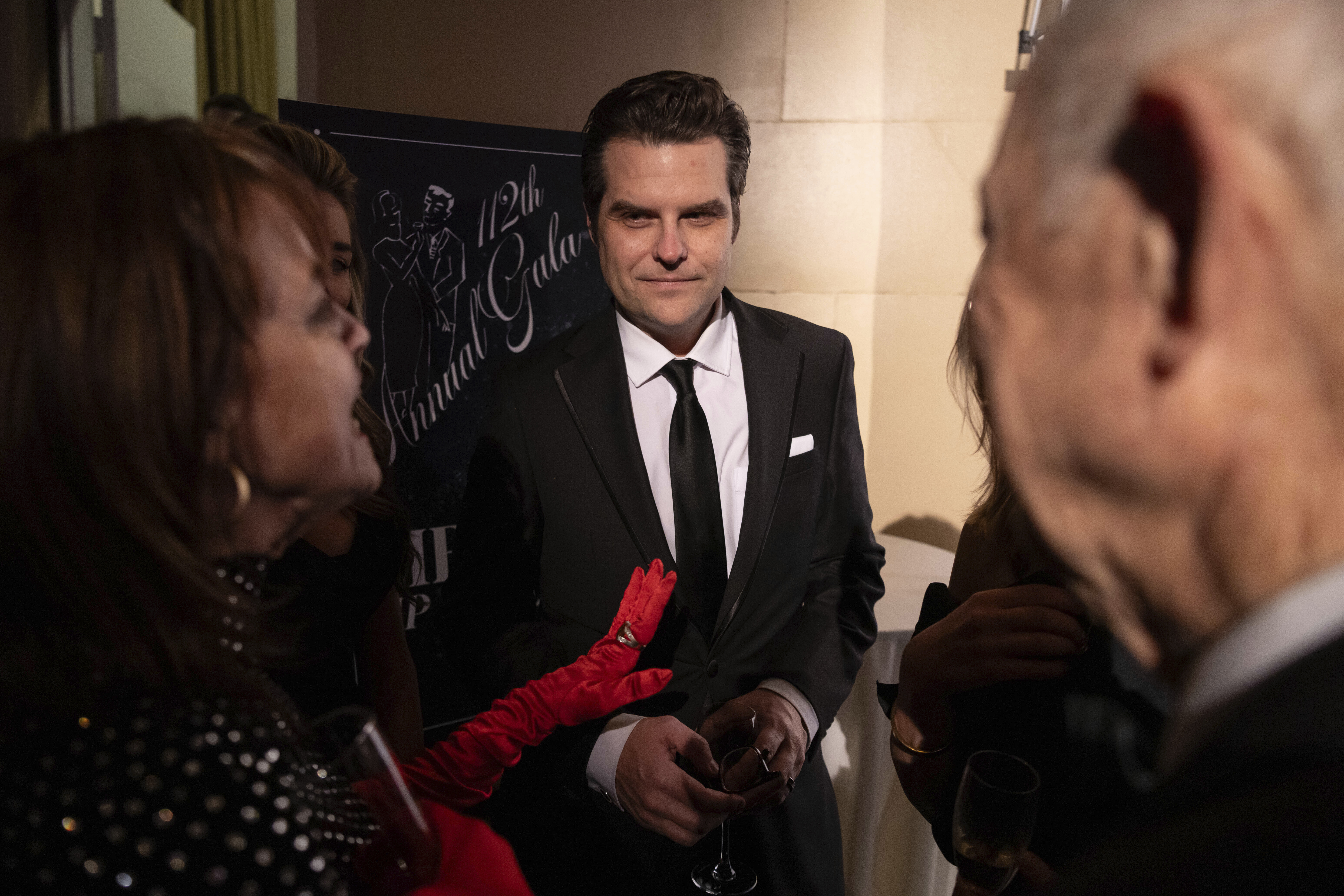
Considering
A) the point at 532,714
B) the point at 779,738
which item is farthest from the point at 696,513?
the point at 532,714

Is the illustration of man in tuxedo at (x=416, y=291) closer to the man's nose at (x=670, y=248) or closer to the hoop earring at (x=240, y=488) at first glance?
the man's nose at (x=670, y=248)

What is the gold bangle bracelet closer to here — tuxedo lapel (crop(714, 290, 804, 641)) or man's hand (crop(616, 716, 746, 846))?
man's hand (crop(616, 716, 746, 846))

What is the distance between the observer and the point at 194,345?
0.62 meters

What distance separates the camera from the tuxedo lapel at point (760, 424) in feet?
5.18

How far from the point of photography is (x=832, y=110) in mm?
3219

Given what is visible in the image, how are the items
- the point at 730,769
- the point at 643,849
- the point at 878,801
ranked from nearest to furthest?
the point at 730,769, the point at 643,849, the point at 878,801

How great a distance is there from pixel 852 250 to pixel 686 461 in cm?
210

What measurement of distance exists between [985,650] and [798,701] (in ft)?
1.84

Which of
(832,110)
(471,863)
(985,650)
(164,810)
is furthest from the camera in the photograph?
(832,110)

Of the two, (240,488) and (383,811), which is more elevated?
(240,488)

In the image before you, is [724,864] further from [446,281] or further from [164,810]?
[446,281]

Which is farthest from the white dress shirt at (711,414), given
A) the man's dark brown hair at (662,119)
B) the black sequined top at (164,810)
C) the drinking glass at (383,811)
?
the black sequined top at (164,810)

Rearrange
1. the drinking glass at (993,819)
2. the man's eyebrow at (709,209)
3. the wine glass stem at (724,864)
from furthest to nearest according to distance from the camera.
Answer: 1. the man's eyebrow at (709,209)
2. the wine glass stem at (724,864)
3. the drinking glass at (993,819)

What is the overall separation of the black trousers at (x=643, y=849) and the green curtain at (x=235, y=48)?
226cm
